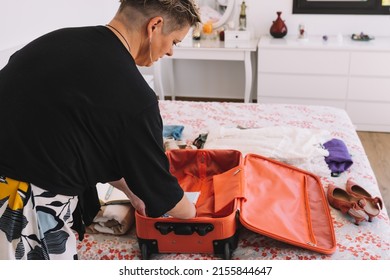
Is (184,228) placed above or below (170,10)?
below

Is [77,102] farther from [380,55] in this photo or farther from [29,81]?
[380,55]

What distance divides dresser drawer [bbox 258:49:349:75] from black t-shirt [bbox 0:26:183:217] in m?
2.71

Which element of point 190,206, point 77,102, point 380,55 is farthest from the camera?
point 380,55

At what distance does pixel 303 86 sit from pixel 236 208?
241 centimetres

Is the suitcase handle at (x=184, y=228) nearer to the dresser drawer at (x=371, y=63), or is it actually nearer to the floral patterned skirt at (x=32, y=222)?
the floral patterned skirt at (x=32, y=222)

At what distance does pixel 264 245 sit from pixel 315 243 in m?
0.17

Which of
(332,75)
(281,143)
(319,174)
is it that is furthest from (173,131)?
(332,75)

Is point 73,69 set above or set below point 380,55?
above

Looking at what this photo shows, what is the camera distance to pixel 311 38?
3842mm

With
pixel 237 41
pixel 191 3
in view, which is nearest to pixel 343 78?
pixel 237 41

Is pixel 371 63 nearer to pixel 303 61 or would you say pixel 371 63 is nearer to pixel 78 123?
pixel 303 61

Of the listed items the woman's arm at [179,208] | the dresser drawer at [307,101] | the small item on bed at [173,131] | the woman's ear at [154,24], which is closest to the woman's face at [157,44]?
the woman's ear at [154,24]

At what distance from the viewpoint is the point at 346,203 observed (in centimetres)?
164

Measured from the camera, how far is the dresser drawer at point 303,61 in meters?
3.55
